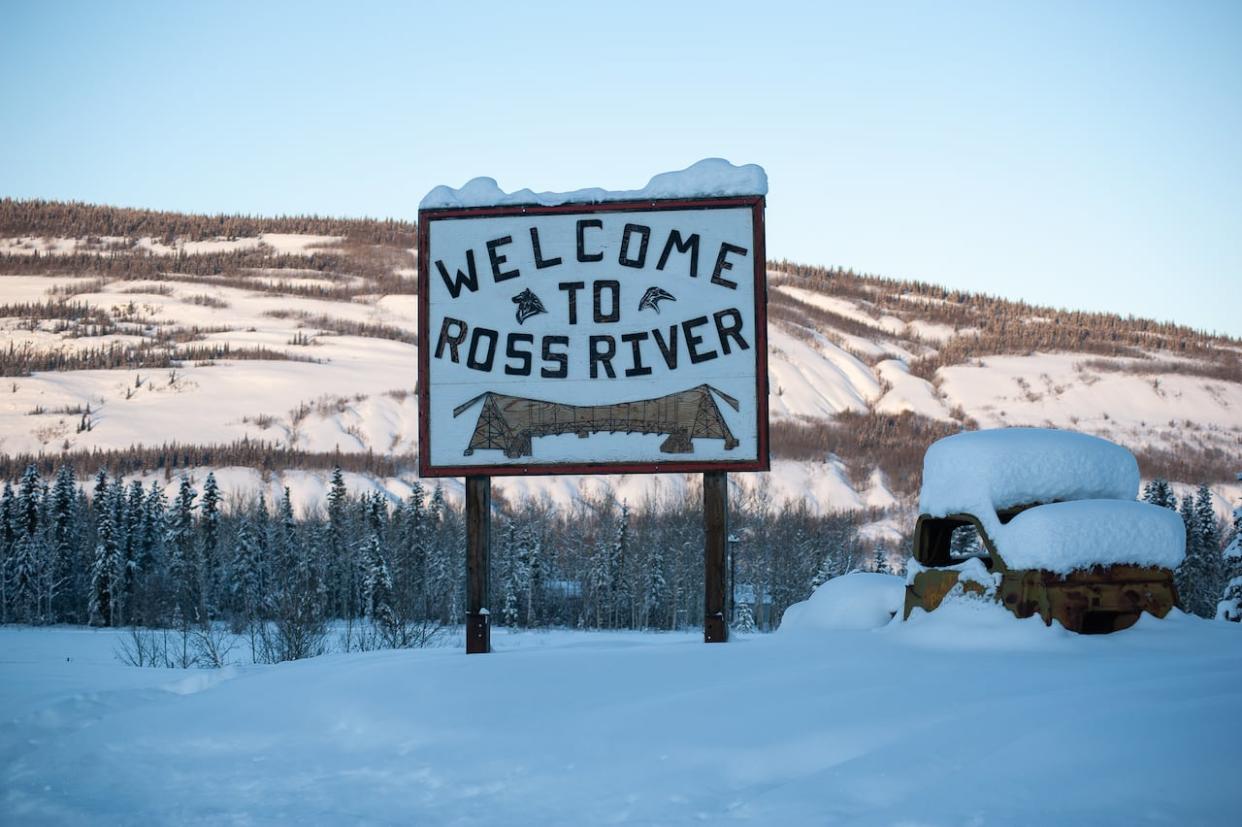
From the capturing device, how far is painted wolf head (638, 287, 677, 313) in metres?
11.7

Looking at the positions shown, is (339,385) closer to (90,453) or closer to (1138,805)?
(90,453)

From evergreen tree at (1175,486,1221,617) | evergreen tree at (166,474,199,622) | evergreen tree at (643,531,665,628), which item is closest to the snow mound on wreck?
evergreen tree at (1175,486,1221,617)

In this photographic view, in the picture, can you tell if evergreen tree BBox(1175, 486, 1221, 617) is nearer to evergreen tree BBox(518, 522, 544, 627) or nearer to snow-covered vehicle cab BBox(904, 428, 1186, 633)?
evergreen tree BBox(518, 522, 544, 627)

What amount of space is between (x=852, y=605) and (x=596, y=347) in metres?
4.05

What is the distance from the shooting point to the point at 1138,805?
516 cm

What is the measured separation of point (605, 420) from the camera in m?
11.5

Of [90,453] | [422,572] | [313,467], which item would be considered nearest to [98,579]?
[422,572]

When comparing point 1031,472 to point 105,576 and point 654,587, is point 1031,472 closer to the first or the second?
point 654,587

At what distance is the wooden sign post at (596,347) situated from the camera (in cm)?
1145

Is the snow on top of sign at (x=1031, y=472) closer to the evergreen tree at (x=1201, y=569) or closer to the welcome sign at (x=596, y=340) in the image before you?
the welcome sign at (x=596, y=340)

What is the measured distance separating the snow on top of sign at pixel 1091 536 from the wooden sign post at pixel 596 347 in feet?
11.6

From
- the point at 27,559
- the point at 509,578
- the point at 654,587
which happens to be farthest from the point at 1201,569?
the point at 27,559

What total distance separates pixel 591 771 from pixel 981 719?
248 centimetres

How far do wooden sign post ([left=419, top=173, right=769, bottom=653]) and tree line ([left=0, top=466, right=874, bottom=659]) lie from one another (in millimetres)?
65873
